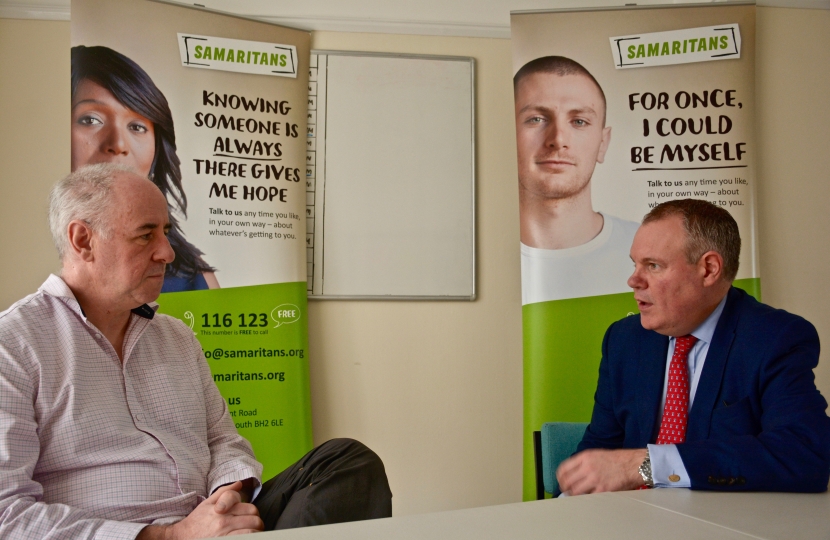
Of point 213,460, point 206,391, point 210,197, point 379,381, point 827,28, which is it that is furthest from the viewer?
point 827,28

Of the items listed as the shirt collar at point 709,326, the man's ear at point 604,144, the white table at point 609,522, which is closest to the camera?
the white table at point 609,522

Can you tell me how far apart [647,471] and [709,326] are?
655 millimetres

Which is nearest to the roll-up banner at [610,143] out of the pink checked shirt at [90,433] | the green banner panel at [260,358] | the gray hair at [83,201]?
the green banner panel at [260,358]

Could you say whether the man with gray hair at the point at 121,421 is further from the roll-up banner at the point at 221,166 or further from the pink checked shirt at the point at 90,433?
the roll-up banner at the point at 221,166

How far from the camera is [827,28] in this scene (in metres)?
3.96

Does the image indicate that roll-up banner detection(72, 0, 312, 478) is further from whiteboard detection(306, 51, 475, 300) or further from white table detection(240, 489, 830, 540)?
white table detection(240, 489, 830, 540)

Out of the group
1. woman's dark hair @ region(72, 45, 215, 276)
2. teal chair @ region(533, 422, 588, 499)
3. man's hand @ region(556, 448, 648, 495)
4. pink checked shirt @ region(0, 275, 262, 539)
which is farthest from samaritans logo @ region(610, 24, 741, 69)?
pink checked shirt @ region(0, 275, 262, 539)

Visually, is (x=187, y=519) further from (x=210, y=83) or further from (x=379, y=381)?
(x=210, y=83)

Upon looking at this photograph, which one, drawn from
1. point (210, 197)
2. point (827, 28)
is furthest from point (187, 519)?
point (827, 28)

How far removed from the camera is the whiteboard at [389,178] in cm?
368

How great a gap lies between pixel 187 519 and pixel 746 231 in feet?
10.2

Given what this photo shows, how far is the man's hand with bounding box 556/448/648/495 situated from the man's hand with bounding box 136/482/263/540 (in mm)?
744

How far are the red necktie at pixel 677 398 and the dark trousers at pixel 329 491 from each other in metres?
0.79

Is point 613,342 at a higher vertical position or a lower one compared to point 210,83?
lower
